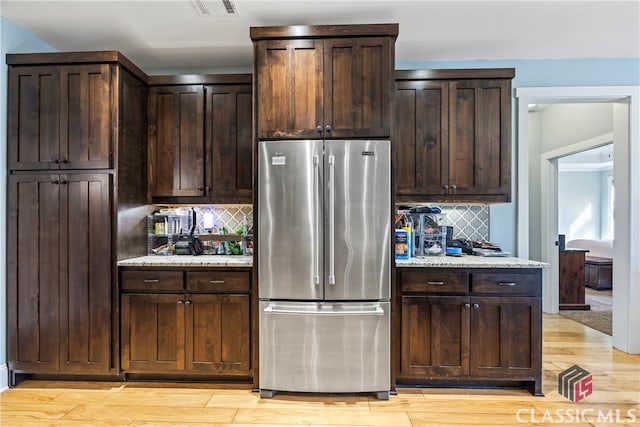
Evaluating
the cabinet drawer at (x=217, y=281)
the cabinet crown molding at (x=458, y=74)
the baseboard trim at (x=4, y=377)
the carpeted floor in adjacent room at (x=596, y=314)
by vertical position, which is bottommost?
the carpeted floor in adjacent room at (x=596, y=314)

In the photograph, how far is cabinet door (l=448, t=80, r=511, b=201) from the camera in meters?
2.83

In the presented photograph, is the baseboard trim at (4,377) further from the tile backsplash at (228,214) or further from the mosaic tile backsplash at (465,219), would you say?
the mosaic tile backsplash at (465,219)

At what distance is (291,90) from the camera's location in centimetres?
245

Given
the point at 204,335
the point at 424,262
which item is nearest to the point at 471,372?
the point at 424,262

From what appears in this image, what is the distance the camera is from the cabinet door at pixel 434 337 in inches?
98.5

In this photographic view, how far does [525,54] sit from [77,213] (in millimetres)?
3914

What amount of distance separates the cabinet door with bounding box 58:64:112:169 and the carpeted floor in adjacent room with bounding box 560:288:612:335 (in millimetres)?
5248

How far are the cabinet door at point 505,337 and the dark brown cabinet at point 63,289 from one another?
267 centimetres

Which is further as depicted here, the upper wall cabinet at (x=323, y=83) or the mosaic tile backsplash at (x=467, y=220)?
the mosaic tile backsplash at (x=467, y=220)

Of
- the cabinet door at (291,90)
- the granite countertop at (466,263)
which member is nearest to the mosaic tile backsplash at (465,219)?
the granite countertop at (466,263)

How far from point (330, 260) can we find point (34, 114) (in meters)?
2.43

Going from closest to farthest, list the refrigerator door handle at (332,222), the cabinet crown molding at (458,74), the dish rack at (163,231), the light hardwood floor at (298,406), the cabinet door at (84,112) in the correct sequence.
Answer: the light hardwood floor at (298,406), the refrigerator door handle at (332,222), the cabinet door at (84,112), the cabinet crown molding at (458,74), the dish rack at (163,231)

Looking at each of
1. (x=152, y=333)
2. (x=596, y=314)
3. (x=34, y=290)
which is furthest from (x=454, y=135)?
(x=596, y=314)

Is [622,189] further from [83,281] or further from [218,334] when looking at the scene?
[83,281]
